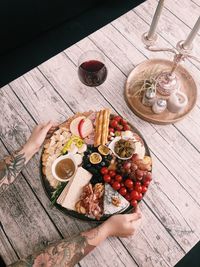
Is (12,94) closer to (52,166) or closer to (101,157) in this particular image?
(52,166)

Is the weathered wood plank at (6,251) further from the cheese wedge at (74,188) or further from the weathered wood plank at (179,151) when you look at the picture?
the weathered wood plank at (179,151)

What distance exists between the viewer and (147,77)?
5.65 feet

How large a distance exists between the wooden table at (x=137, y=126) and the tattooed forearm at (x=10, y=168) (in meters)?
0.06

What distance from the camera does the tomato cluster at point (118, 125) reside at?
60.6 inches

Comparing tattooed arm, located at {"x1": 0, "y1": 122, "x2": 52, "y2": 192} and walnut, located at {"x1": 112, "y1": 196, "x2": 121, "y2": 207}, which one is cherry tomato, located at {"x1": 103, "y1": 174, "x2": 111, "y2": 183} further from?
tattooed arm, located at {"x1": 0, "y1": 122, "x2": 52, "y2": 192}

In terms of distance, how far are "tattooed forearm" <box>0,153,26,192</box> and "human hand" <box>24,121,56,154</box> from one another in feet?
0.17

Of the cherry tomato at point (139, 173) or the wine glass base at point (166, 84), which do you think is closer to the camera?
the cherry tomato at point (139, 173)

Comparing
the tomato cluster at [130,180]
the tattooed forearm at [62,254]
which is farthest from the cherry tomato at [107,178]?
the tattooed forearm at [62,254]

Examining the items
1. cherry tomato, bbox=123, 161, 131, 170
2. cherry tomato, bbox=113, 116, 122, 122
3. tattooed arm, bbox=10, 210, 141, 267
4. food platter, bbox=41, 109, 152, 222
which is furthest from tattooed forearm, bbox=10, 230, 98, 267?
cherry tomato, bbox=113, 116, 122, 122

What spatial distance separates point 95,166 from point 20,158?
14.3 inches

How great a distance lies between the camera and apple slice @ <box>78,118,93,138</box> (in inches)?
60.3

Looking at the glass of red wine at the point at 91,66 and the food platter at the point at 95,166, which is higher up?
the glass of red wine at the point at 91,66

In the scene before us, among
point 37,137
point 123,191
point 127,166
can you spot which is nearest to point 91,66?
point 37,137

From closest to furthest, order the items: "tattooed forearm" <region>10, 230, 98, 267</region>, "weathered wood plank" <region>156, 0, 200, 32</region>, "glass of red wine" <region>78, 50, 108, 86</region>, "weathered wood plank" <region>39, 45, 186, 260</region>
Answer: "tattooed forearm" <region>10, 230, 98, 267</region> < "glass of red wine" <region>78, 50, 108, 86</region> < "weathered wood plank" <region>39, 45, 186, 260</region> < "weathered wood plank" <region>156, 0, 200, 32</region>
